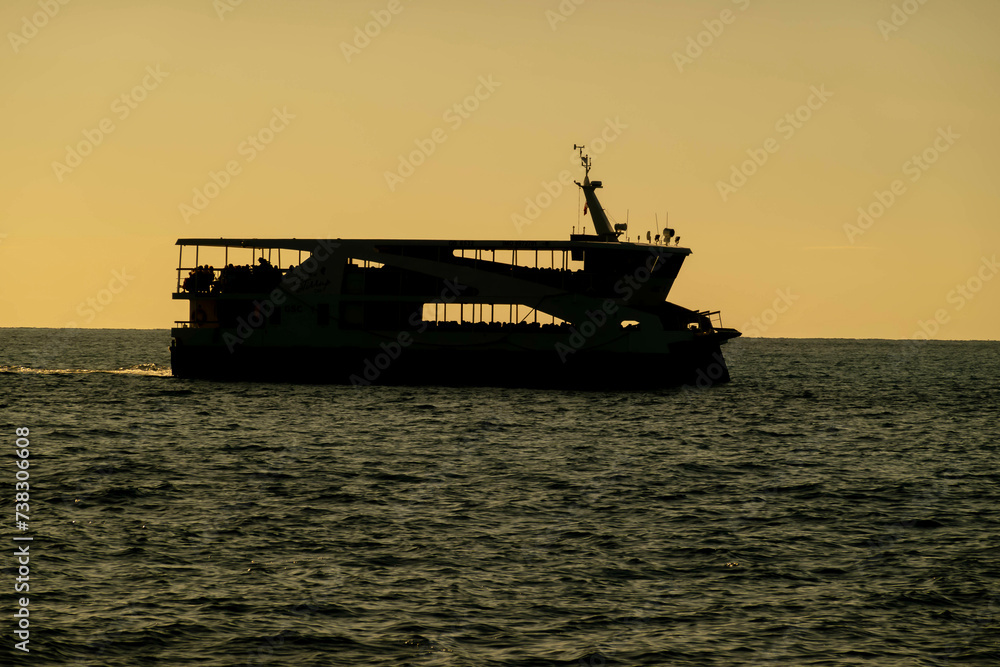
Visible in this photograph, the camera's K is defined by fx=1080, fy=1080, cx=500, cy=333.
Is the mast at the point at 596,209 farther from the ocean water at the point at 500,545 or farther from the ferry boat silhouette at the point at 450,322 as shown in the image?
the ocean water at the point at 500,545

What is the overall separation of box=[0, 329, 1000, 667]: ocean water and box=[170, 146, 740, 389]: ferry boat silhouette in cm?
1286

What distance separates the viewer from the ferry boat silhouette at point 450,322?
48031mm

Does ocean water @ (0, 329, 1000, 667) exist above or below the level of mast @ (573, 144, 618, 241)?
below

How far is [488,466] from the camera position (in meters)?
25.9

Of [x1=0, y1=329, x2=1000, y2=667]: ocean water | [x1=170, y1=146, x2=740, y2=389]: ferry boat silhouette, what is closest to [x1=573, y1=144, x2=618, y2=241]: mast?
[x1=170, y1=146, x2=740, y2=389]: ferry boat silhouette

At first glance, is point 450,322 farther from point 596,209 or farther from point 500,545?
point 500,545

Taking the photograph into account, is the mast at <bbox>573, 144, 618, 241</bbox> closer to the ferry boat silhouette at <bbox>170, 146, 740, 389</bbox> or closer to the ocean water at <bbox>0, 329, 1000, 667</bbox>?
the ferry boat silhouette at <bbox>170, 146, 740, 389</bbox>

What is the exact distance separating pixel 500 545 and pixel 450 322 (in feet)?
110

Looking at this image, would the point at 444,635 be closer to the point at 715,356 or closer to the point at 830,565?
the point at 830,565

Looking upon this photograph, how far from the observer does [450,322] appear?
5038 centimetres

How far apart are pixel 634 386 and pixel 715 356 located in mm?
6192

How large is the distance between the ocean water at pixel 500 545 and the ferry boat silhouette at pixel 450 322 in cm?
1286

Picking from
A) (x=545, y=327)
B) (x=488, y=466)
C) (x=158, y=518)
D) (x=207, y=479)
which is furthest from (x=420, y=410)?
(x=158, y=518)

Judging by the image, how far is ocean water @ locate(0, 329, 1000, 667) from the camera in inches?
496
